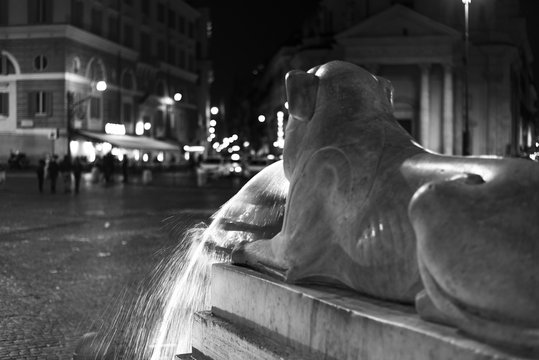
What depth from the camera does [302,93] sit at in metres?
3.32

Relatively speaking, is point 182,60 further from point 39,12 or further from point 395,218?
point 395,218

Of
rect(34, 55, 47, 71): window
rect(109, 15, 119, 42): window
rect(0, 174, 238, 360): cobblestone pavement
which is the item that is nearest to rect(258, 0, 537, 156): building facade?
rect(109, 15, 119, 42): window

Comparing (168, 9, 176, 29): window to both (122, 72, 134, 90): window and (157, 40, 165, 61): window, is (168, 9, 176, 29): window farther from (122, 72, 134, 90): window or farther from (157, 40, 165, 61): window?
(122, 72, 134, 90): window

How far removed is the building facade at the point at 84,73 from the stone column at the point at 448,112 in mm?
26045

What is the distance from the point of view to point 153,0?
72.1 m

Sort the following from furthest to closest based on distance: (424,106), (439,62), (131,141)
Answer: (424,106) → (439,62) → (131,141)

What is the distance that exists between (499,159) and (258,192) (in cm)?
206

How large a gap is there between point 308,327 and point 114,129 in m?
59.0

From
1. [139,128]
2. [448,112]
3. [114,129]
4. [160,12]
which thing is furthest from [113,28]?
[448,112]

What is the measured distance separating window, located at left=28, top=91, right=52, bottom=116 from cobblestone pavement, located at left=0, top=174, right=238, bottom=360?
3122cm

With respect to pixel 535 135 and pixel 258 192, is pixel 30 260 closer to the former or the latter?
pixel 258 192

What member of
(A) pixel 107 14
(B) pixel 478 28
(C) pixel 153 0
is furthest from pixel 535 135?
(A) pixel 107 14

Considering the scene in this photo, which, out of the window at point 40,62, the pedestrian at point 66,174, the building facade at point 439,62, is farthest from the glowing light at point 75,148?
the building facade at point 439,62

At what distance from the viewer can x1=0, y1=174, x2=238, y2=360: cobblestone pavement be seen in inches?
246
